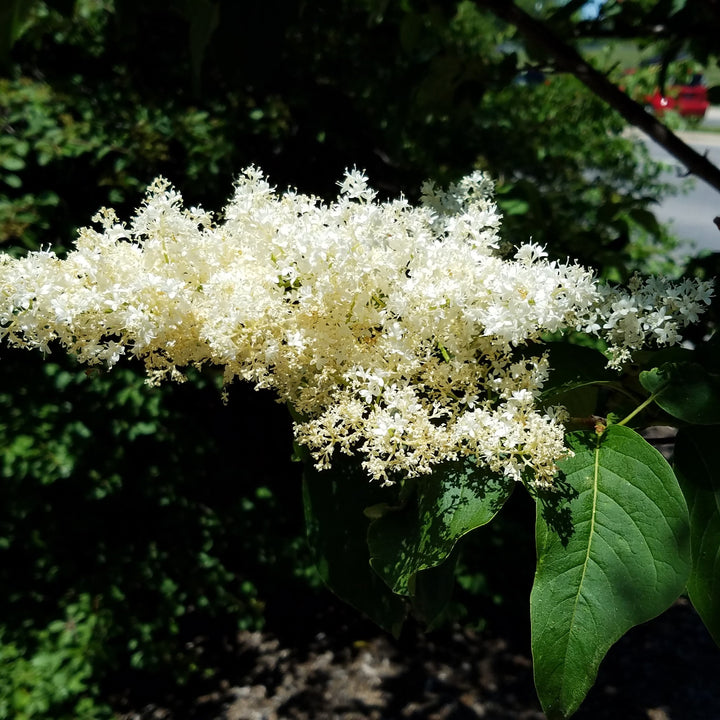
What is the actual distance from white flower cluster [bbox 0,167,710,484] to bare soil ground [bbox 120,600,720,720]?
253 centimetres

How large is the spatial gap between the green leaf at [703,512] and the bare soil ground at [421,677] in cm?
248

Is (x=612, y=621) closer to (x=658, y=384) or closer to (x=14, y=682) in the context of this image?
(x=658, y=384)

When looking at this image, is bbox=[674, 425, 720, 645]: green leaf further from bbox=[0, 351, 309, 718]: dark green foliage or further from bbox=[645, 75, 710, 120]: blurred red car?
bbox=[645, 75, 710, 120]: blurred red car

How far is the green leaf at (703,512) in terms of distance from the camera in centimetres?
77

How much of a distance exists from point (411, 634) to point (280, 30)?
3.10 m

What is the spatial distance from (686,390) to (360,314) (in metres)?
0.38

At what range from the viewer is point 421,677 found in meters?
3.15

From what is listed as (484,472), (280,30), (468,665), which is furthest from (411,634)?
(280,30)

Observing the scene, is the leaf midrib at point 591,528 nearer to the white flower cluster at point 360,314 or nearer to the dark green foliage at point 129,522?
the white flower cluster at point 360,314

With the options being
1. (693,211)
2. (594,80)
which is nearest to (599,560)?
(594,80)

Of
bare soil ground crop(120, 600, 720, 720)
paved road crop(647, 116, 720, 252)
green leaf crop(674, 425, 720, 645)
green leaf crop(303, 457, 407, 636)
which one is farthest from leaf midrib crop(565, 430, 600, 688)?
paved road crop(647, 116, 720, 252)

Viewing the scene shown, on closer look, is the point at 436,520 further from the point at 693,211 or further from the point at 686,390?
the point at 693,211

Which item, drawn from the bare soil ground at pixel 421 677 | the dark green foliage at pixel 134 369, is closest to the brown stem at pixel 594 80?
the dark green foliage at pixel 134 369

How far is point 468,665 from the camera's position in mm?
3213
